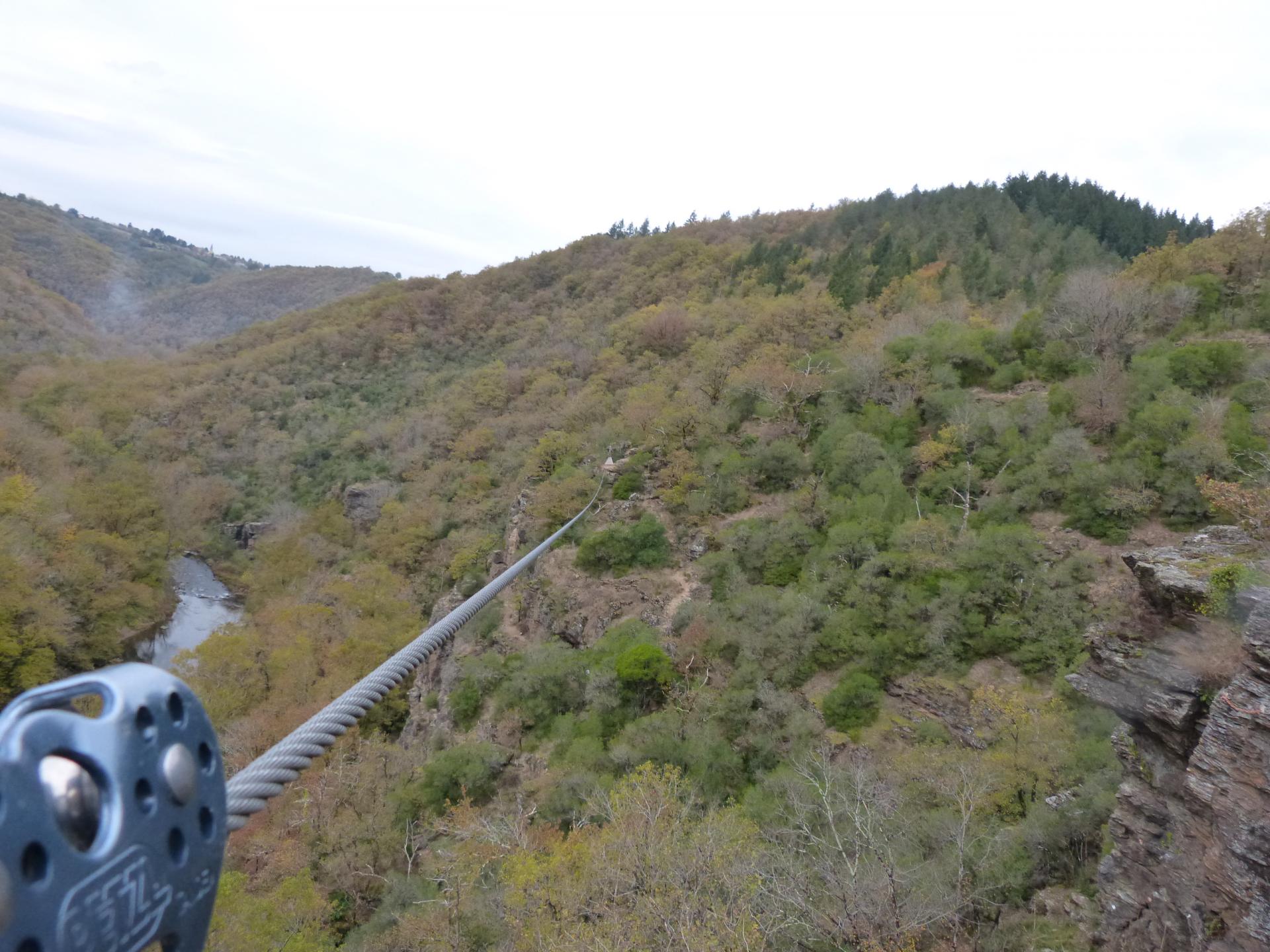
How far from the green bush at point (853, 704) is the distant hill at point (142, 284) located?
95.2m

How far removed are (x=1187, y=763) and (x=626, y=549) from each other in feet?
49.2

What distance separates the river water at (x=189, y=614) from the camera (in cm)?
2972

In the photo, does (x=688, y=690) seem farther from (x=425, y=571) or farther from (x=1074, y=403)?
(x=425, y=571)

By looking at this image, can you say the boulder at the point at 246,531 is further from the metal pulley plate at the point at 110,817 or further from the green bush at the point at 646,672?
the metal pulley plate at the point at 110,817

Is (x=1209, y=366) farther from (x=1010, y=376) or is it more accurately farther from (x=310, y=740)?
(x=310, y=740)

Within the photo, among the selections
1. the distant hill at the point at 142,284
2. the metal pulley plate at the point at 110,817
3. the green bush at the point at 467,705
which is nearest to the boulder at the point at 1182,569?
the metal pulley plate at the point at 110,817

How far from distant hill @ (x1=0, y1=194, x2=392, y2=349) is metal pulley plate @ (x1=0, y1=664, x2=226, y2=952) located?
3916 inches

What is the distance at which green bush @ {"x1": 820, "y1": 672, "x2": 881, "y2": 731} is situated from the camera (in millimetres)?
13172

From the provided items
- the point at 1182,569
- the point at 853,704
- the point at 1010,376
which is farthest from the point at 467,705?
the point at 1010,376

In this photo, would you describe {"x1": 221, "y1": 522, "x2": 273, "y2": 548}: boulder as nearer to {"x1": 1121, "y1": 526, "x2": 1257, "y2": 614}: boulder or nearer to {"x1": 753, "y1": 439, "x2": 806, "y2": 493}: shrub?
{"x1": 753, "y1": 439, "x2": 806, "y2": 493}: shrub

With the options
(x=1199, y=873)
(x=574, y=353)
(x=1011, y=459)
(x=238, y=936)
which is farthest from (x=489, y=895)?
(x=574, y=353)

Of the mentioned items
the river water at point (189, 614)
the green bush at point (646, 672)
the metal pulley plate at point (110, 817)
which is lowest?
the river water at point (189, 614)

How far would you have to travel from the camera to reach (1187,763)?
270 inches

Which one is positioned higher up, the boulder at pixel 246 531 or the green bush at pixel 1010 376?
the green bush at pixel 1010 376
